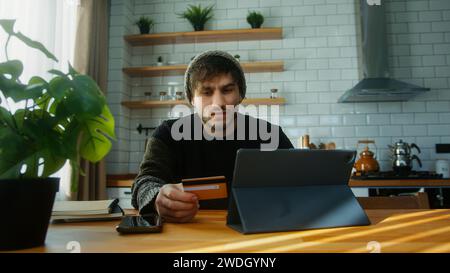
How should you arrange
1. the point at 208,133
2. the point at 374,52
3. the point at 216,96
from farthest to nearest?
the point at 374,52, the point at 208,133, the point at 216,96

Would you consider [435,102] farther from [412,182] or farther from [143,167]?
[143,167]

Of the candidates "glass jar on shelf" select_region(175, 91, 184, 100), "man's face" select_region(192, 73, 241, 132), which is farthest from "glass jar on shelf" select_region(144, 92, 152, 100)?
"man's face" select_region(192, 73, 241, 132)

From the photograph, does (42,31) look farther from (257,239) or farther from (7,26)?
(257,239)

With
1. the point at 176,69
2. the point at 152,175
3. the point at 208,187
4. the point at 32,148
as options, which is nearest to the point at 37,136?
the point at 32,148

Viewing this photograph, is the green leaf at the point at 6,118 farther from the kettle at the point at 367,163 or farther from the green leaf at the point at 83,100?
the kettle at the point at 367,163

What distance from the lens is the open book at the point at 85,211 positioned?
95 cm

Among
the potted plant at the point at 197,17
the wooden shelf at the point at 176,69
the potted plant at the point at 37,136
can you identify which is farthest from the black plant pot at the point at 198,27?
the potted plant at the point at 37,136

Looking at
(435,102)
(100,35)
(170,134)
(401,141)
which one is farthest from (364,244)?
(435,102)

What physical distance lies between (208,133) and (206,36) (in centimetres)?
184

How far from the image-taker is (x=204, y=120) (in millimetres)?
1593

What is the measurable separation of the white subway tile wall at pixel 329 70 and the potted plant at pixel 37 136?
2607mm

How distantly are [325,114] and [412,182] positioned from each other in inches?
39.1

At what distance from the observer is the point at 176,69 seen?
3.20m

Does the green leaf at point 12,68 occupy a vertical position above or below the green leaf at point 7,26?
below
